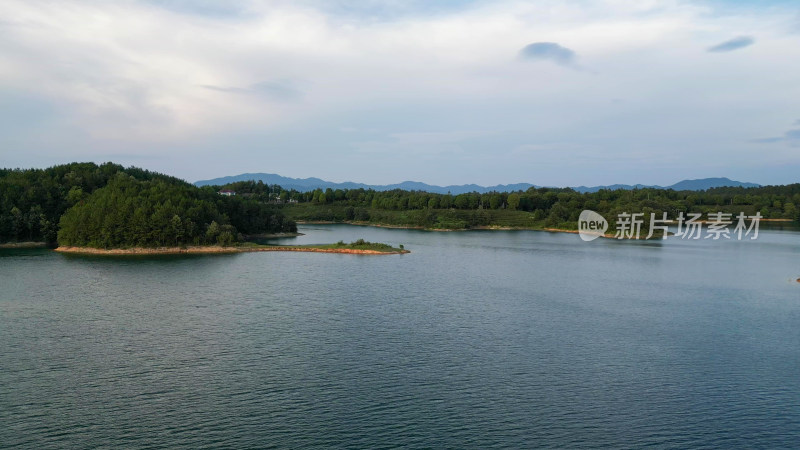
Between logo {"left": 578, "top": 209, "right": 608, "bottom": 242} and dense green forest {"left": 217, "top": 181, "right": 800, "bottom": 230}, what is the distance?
173cm

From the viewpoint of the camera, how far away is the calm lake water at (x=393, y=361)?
16578 mm

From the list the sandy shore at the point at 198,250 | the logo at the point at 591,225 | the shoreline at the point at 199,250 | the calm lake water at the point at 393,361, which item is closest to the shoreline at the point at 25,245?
the shoreline at the point at 199,250

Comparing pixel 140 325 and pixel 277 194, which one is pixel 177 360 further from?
pixel 277 194

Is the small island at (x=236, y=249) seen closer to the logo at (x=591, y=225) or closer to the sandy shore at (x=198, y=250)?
the sandy shore at (x=198, y=250)

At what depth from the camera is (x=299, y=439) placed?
15914mm

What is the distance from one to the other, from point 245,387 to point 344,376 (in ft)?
12.3

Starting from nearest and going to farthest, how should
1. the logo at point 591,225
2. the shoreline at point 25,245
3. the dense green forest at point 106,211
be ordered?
the dense green forest at point 106,211 < the shoreline at point 25,245 < the logo at point 591,225

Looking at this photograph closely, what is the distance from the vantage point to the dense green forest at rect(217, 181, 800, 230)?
4528 inches

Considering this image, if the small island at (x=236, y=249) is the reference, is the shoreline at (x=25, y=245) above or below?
below

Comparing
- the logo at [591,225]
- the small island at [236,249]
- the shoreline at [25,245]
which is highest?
the logo at [591,225]

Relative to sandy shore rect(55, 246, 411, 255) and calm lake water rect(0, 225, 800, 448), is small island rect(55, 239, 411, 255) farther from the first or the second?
calm lake water rect(0, 225, 800, 448)

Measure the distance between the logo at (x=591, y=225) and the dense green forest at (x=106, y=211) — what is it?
201 feet

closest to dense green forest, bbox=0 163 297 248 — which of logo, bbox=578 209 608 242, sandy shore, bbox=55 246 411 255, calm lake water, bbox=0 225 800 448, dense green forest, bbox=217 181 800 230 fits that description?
sandy shore, bbox=55 246 411 255

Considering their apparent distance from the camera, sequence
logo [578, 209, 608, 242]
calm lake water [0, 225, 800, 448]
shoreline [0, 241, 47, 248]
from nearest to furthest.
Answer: calm lake water [0, 225, 800, 448] → shoreline [0, 241, 47, 248] → logo [578, 209, 608, 242]
